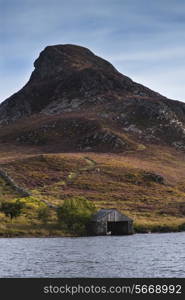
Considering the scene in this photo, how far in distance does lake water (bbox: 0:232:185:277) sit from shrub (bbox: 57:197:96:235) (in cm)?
2173

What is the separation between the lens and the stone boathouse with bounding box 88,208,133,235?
395 feet

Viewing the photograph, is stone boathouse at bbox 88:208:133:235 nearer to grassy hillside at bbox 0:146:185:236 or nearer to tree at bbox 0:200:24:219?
grassy hillside at bbox 0:146:185:236

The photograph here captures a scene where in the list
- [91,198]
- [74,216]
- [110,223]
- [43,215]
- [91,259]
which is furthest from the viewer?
[91,198]

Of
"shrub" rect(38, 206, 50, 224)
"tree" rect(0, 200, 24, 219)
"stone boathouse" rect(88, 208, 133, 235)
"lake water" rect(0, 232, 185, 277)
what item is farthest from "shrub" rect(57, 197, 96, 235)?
"lake water" rect(0, 232, 185, 277)

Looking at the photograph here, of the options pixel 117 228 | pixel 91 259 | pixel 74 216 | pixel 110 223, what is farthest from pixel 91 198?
pixel 91 259

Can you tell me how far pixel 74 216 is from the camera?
385ft

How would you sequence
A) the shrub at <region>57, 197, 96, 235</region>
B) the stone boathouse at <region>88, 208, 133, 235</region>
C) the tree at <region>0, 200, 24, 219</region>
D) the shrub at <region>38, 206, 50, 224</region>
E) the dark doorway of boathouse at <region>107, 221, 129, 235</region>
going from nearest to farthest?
the shrub at <region>57, 197, 96, 235</region>, the stone boathouse at <region>88, 208, 133, 235</region>, the tree at <region>0, 200, 24, 219</region>, the shrub at <region>38, 206, 50, 224</region>, the dark doorway of boathouse at <region>107, 221, 129, 235</region>

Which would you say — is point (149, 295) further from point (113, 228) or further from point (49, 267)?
point (113, 228)

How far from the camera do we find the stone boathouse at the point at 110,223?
4740 inches

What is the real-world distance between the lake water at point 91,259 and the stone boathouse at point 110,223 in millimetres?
24588

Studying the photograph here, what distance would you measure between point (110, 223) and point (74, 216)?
16341 mm

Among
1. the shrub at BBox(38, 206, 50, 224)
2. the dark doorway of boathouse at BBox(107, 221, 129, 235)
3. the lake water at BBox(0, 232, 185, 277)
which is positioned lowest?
the dark doorway of boathouse at BBox(107, 221, 129, 235)

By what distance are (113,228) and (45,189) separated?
49418mm

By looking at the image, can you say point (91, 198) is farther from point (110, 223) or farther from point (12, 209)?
point (12, 209)
